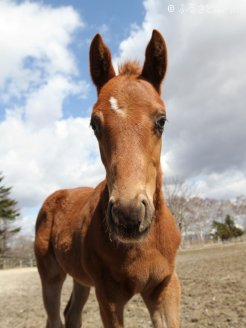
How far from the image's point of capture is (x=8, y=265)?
46.3 metres

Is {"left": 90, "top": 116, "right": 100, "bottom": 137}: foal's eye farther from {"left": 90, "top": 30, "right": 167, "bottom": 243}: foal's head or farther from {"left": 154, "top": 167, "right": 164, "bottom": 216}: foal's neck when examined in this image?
{"left": 154, "top": 167, "right": 164, "bottom": 216}: foal's neck

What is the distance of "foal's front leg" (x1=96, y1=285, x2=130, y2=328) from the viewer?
3.33 meters

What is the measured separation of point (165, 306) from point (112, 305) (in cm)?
54

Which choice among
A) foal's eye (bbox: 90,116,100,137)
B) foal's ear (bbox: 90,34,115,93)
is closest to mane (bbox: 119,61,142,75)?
foal's ear (bbox: 90,34,115,93)

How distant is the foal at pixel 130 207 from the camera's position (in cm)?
256

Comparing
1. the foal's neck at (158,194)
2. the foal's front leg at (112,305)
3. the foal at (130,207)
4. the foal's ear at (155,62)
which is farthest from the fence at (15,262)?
the foal's ear at (155,62)

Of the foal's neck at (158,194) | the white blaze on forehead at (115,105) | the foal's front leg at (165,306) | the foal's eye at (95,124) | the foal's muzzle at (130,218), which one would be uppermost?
the white blaze on forehead at (115,105)

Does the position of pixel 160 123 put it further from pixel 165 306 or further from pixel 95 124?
pixel 165 306

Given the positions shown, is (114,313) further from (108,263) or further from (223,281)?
(223,281)

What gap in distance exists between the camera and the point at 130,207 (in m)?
2.40

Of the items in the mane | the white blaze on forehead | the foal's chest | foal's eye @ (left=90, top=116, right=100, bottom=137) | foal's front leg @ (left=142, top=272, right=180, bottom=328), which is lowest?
foal's front leg @ (left=142, top=272, right=180, bottom=328)

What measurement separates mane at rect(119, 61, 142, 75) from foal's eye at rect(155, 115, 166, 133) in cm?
77

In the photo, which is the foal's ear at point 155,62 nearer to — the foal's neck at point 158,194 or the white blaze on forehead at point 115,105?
the white blaze on forehead at point 115,105

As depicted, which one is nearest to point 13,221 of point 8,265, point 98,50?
point 8,265
